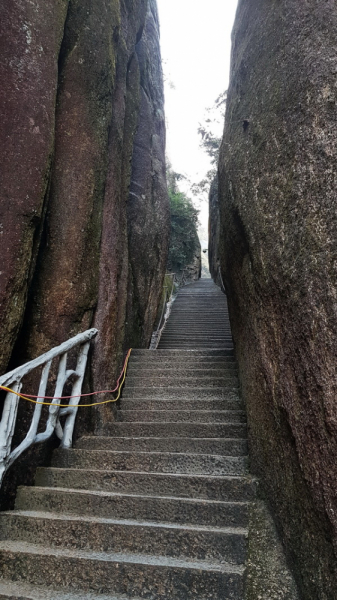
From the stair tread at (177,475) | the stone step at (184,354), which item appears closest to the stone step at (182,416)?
the stair tread at (177,475)

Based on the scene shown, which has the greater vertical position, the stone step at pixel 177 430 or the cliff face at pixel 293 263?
the cliff face at pixel 293 263

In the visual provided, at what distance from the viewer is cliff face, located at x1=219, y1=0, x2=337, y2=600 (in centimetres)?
198

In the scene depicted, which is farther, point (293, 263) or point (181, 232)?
point (181, 232)

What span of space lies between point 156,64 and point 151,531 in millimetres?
12067

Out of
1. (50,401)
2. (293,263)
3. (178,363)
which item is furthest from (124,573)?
(178,363)

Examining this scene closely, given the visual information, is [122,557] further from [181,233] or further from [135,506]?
[181,233]

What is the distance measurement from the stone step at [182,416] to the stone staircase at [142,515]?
0.01 m

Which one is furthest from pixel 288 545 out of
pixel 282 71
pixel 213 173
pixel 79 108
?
pixel 213 173

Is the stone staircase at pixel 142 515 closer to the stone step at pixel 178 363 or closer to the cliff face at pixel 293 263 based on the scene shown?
the cliff face at pixel 293 263

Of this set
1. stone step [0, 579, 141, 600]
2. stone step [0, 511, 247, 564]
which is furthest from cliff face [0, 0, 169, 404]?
stone step [0, 579, 141, 600]

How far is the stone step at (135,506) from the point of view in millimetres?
2695

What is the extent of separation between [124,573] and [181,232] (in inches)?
719

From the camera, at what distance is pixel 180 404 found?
4.61 meters

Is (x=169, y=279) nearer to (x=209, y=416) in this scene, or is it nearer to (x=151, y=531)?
(x=209, y=416)
